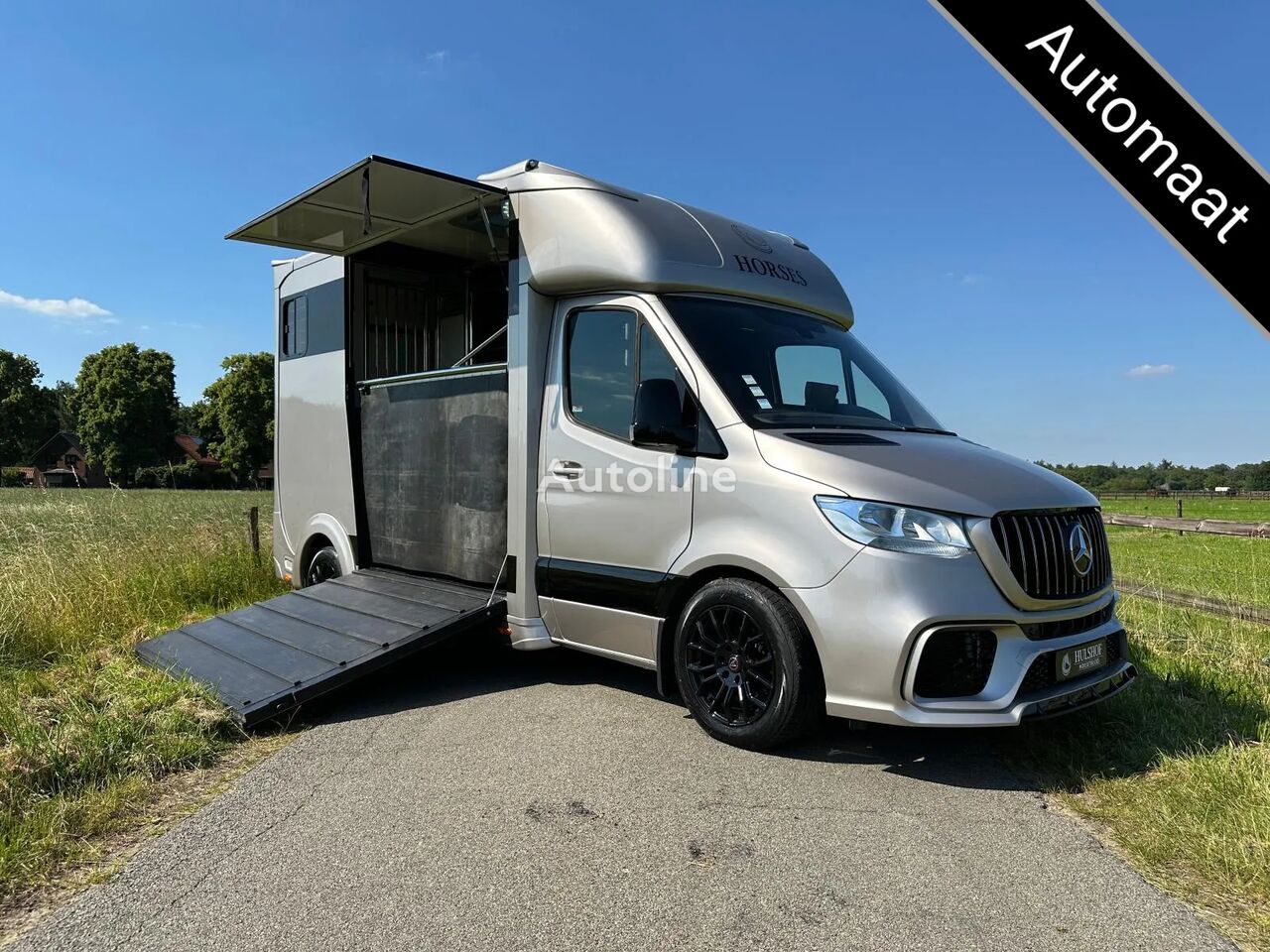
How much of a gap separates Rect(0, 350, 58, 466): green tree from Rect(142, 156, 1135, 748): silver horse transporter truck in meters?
71.4

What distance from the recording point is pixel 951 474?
13.3 ft

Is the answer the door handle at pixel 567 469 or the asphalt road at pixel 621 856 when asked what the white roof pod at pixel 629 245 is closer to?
the door handle at pixel 567 469

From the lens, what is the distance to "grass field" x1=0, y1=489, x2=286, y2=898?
343 cm

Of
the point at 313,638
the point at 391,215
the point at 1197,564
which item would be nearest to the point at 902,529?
the point at 313,638

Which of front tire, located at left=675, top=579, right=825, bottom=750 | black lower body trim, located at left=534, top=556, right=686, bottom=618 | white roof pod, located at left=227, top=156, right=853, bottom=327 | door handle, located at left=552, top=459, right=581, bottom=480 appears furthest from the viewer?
door handle, located at left=552, top=459, right=581, bottom=480

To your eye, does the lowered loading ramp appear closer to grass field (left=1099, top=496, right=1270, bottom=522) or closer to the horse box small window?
the horse box small window

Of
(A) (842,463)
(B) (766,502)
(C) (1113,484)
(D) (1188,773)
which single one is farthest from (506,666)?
(C) (1113,484)

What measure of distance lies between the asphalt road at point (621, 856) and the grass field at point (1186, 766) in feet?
0.64

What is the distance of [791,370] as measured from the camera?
505cm

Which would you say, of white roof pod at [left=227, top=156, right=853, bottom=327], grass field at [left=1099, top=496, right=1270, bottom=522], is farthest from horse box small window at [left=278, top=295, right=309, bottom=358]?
grass field at [left=1099, top=496, right=1270, bottom=522]

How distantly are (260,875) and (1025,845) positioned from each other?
2.91 meters

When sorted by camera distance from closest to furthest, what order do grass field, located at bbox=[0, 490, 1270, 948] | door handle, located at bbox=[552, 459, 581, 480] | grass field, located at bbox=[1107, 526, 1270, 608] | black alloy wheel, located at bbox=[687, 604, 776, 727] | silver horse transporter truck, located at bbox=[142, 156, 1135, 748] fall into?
grass field, located at bbox=[0, 490, 1270, 948], silver horse transporter truck, located at bbox=[142, 156, 1135, 748], black alloy wheel, located at bbox=[687, 604, 776, 727], door handle, located at bbox=[552, 459, 581, 480], grass field, located at bbox=[1107, 526, 1270, 608]

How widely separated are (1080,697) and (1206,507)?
6411 cm

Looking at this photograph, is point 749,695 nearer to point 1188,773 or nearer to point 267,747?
point 1188,773
